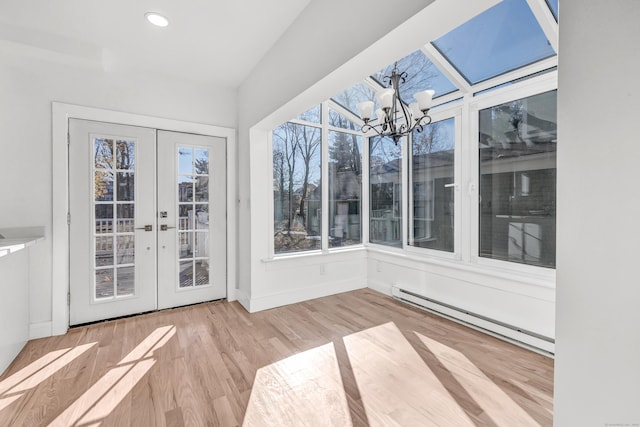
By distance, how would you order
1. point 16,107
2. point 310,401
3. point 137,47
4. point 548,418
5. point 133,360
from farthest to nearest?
point 137,47
point 16,107
point 133,360
point 310,401
point 548,418

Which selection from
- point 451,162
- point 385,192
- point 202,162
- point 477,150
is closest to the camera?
point 477,150

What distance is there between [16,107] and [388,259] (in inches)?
164

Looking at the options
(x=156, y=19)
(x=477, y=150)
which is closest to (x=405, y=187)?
(x=477, y=150)

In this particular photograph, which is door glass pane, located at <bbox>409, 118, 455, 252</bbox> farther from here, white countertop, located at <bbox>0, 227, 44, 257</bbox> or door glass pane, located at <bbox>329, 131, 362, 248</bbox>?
white countertop, located at <bbox>0, 227, 44, 257</bbox>

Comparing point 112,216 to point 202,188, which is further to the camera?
point 202,188

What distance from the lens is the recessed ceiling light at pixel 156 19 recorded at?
2260mm

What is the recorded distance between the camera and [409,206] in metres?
3.69

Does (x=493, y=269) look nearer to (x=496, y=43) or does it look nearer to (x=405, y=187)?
(x=405, y=187)

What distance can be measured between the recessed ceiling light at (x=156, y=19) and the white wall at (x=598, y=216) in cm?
266

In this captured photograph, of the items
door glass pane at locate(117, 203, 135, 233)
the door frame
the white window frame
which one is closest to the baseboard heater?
the white window frame

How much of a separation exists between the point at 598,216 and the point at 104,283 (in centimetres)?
380

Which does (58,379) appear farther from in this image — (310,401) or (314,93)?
(314,93)

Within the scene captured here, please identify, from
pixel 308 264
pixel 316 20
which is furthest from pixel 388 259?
pixel 316 20

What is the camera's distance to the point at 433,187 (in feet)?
11.1
